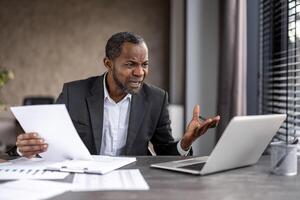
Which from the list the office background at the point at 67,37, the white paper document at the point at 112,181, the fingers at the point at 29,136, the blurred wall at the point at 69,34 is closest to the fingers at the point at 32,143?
the fingers at the point at 29,136

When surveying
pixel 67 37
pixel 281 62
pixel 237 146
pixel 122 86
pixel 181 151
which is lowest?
pixel 181 151

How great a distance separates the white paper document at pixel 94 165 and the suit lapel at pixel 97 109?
0.33 m

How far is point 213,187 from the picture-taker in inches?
45.5

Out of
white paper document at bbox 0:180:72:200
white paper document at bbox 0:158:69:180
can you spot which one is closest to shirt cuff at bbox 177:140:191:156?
white paper document at bbox 0:158:69:180

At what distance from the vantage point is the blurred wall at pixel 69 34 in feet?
16.2

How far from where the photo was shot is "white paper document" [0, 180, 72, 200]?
1.03 metres

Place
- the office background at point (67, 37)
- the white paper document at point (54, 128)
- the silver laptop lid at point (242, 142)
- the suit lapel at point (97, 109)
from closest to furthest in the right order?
1. the silver laptop lid at point (242, 142)
2. the white paper document at point (54, 128)
3. the suit lapel at point (97, 109)
4. the office background at point (67, 37)

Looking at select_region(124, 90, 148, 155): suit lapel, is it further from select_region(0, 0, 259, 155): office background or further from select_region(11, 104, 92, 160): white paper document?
select_region(0, 0, 259, 155): office background

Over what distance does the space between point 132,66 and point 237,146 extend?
77cm

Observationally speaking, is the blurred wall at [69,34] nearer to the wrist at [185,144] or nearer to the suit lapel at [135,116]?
the suit lapel at [135,116]

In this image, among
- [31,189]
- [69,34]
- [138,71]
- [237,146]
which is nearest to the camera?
[31,189]

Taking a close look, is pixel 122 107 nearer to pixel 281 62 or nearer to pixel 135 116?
pixel 135 116

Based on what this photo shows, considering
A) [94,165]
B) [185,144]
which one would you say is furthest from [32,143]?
[185,144]

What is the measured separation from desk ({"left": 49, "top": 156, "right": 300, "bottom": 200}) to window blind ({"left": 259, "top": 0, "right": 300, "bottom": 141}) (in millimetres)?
965
